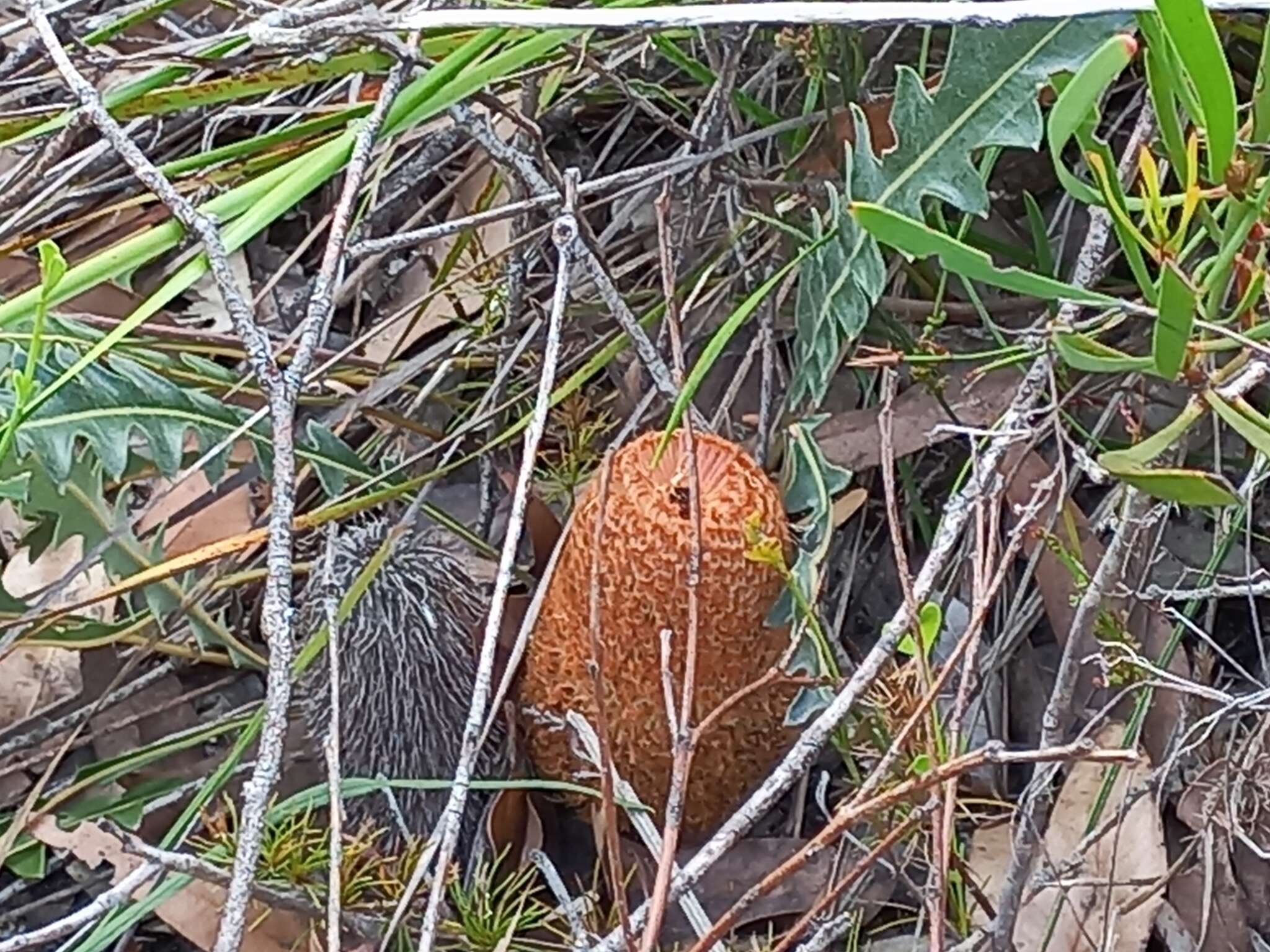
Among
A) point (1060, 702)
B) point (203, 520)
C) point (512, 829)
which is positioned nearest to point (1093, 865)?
point (1060, 702)

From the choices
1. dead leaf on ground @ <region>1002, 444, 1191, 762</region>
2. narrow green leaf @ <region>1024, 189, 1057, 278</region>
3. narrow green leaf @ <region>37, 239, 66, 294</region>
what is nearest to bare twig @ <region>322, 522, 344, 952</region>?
narrow green leaf @ <region>37, 239, 66, 294</region>

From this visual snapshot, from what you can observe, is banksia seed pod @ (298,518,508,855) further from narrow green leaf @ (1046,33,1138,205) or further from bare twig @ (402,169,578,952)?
narrow green leaf @ (1046,33,1138,205)

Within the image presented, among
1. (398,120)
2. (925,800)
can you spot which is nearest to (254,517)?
(398,120)

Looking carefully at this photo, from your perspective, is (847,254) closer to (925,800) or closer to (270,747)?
(925,800)

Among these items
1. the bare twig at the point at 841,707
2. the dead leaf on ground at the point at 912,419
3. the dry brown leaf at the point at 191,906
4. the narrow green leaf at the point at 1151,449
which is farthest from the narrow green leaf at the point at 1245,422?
the dry brown leaf at the point at 191,906

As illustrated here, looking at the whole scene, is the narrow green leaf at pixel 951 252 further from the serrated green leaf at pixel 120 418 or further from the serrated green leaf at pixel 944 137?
the serrated green leaf at pixel 120 418

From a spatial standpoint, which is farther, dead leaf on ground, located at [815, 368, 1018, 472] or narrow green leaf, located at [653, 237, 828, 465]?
dead leaf on ground, located at [815, 368, 1018, 472]

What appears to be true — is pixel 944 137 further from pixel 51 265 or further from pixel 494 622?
pixel 51 265

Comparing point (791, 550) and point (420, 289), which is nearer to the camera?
point (791, 550)
